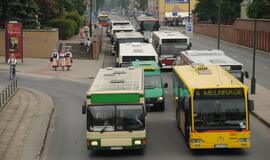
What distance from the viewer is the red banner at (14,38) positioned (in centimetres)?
4975

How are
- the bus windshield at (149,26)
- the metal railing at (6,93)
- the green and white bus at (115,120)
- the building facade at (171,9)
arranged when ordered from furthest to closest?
the building facade at (171,9) → the bus windshield at (149,26) → the metal railing at (6,93) → the green and white bus at (115,120)

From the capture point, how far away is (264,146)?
22594mm

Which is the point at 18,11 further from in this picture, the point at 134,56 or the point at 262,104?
the point at 262,104

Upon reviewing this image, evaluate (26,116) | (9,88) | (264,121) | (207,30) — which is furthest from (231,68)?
(207,30)

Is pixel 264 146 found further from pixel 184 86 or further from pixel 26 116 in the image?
pixel 26 116

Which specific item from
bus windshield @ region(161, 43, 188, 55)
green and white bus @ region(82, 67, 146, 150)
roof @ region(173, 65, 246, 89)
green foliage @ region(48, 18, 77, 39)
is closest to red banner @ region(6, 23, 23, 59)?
bus windshield @ region(161, 43, 188, 55)

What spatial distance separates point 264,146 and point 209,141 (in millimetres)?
2989

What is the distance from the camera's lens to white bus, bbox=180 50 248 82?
29.9 metres

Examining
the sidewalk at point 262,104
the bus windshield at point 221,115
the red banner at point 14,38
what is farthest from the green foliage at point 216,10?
the bus windshield at point 221,115

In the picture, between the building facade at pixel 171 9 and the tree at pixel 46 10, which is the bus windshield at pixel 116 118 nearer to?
the tree at pixel 46 10

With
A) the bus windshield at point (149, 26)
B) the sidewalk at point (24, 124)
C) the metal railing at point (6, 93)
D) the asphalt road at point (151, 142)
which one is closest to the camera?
the asphalt road at point (151, 142)

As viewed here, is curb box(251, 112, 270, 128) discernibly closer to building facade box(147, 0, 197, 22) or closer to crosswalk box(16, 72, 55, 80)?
crosswalk box(16, 72, 55, 80)

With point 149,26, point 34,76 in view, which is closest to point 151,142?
point 34,76

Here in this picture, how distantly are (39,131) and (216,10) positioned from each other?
9382 cm
